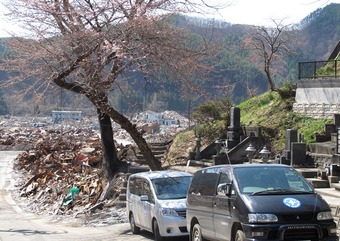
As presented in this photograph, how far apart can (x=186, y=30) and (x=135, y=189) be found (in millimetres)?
5670

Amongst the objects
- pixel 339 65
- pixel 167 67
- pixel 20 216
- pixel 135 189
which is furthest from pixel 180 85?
pixel 339 65

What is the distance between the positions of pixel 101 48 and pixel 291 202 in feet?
31.4

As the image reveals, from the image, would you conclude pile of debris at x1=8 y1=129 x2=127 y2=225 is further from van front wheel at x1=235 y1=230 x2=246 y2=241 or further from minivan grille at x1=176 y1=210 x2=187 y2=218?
van front wheel at x1=235 y1=230 x2=246 y2=241

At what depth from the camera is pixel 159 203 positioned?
1577cm

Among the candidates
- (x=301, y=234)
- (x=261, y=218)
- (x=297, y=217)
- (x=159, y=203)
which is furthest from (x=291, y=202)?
(x=159, y=203)

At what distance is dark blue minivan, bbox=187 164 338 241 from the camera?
35.1 feet

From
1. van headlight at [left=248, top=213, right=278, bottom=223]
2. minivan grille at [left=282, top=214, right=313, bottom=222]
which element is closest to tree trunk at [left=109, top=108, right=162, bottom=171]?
van headlight at [left=248, top=213, right=278, bottom=223]

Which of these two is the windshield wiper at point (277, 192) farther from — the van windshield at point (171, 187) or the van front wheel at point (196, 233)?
the van windshield at point (171, 187)

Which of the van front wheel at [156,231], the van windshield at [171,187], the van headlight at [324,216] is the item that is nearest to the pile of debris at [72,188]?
the van windshield at [171,187]

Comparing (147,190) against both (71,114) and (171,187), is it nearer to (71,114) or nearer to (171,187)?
(171,187)

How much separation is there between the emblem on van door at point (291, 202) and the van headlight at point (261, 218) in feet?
1.37

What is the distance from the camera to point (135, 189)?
18.3 metres

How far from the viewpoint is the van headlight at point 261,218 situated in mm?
10656

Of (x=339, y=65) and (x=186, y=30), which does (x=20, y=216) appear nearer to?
(x=186, y=30)
